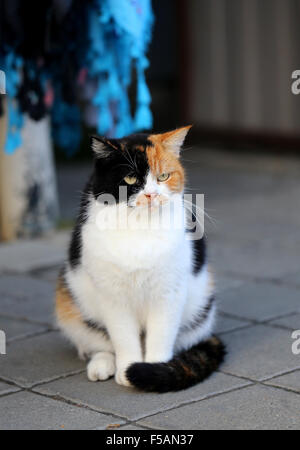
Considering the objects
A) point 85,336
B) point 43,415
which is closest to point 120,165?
point 85,336

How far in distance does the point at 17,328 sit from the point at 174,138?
1.40 m

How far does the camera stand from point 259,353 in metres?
3.43

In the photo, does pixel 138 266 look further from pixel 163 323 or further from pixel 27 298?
pixel 27 298

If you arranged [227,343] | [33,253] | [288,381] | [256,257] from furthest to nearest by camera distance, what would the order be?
[33,253], [256,257], [227,343], [288,381]

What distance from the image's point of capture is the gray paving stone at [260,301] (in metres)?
4.00

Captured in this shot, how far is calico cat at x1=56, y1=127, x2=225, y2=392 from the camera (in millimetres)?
2998

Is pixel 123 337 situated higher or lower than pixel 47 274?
higher

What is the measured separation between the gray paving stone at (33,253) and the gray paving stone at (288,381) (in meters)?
2.33

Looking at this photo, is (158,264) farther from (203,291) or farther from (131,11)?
(131,11)

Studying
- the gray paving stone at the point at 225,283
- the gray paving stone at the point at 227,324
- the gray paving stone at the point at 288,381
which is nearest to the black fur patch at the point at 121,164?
the gray paving stone at the point at 288,381

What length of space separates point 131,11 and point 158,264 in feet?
5.86

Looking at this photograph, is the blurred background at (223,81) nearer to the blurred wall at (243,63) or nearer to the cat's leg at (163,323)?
the blurred wall at (243,63)

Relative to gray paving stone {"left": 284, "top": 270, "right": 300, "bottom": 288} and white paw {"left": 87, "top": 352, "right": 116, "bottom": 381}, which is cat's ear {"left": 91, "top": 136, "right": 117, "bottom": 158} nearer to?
white paw {"left": 87, "top": 352, "right": 116, "bottom": 381}

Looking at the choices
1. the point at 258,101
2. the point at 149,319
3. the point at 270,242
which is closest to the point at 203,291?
the point at 149,319
